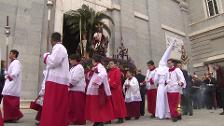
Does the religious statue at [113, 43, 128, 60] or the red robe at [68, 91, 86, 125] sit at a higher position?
the religious statue at [113, 43, 128, 60]

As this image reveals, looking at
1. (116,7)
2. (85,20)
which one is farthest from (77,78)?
(116,7)

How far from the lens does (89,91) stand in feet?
23.0

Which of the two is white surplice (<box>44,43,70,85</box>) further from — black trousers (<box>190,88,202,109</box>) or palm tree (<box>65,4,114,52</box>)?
black trousers (<box>190,88,202,109</box>)

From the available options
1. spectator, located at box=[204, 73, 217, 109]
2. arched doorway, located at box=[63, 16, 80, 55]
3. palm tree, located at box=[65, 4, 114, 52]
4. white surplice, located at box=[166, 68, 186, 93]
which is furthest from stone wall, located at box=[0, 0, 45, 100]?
spectator, located at box=[204, 73, 217, 109]

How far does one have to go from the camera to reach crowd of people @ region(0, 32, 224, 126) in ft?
17.9

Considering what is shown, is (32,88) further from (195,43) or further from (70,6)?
(195,43)

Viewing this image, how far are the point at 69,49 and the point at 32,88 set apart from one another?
6.35 metres

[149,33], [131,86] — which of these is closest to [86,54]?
[131,86]

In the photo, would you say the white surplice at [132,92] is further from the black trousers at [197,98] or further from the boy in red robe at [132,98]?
the black trousers at [197,98]

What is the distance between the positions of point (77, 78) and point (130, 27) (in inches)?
479

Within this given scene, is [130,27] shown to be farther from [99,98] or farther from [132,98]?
[99,98]

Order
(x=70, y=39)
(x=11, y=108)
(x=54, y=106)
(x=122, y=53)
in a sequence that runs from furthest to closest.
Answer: (x=70, y=39), (x=122, y=53), (x=11, y=108), (x=54, y=106)

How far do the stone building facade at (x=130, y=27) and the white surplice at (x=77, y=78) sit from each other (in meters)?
6.02

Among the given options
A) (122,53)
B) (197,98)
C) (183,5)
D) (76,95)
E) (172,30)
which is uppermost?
(183,5)
